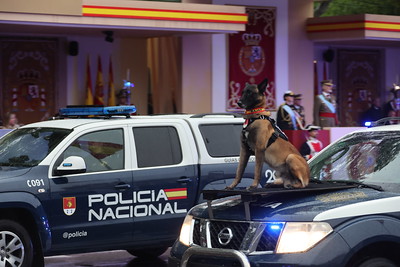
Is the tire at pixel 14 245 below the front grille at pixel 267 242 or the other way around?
below

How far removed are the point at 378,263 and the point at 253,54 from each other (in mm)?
15248

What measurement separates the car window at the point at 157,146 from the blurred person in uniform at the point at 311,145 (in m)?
6.91

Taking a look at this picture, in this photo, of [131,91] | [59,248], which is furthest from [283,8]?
[59,248]

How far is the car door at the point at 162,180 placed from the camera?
30.9 ft

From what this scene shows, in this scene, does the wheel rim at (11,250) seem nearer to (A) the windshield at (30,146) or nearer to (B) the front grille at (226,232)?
(A) the windshield at (30,146)

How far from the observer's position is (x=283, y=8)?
2169cm

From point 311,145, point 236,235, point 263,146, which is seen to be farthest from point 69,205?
point 311,145

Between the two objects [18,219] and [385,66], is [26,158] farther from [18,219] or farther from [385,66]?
[385,66]

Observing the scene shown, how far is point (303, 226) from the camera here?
6211 millimetres

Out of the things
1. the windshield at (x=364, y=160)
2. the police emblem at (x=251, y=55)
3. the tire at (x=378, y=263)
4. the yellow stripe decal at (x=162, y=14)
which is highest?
the yellow stripe decal at (x=162, y=14)

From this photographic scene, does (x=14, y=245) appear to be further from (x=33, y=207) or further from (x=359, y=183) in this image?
(x=359, y=183)

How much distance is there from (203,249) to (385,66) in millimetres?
19567

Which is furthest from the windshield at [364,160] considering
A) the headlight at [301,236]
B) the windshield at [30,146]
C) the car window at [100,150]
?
the windshield at [30,146]

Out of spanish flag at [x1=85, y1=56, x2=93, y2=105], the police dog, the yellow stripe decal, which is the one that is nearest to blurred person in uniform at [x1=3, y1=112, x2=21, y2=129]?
spanish flag at [x1=85, y1=56, x2=93, y2=105]
